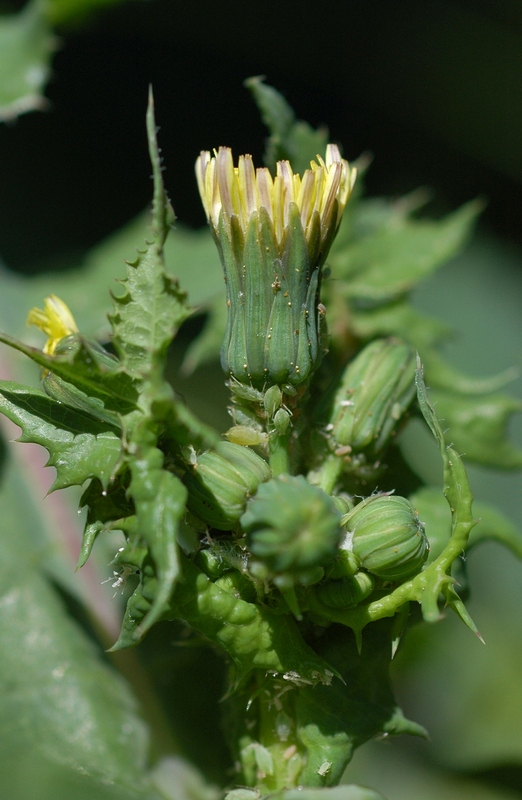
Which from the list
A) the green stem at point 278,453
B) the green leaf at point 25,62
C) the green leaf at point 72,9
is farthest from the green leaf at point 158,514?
the green leaf at point 72,9

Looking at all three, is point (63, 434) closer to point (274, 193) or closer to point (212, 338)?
point (274, 193)

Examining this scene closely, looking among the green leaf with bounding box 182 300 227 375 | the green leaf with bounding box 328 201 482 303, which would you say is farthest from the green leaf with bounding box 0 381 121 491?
the green leaf with bounding box 328 201 482 303

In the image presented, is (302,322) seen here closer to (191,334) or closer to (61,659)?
(61,659)

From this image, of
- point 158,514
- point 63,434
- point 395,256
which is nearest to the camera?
point 158,514

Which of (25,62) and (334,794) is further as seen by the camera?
(25,62)

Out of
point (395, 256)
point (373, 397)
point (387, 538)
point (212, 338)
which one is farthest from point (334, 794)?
point (395, 256)

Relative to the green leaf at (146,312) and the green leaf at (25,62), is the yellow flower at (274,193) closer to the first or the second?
the green leaf at (146,312)

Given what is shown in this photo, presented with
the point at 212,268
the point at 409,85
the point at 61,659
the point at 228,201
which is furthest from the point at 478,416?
the point at 409,85

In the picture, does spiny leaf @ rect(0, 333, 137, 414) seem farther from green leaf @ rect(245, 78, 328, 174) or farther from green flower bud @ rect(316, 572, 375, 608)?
green leaf @ rect(245, 78, 328, 174)
